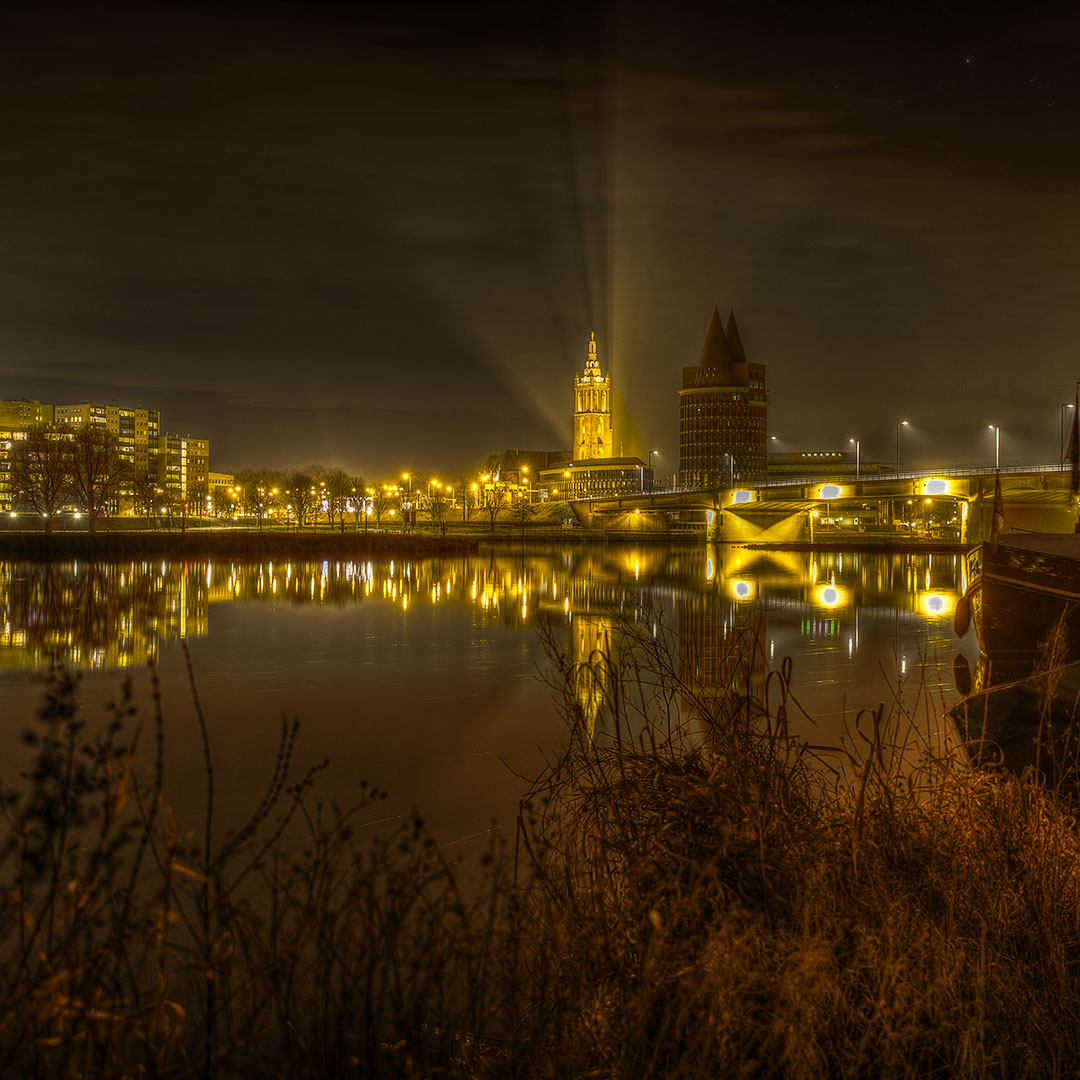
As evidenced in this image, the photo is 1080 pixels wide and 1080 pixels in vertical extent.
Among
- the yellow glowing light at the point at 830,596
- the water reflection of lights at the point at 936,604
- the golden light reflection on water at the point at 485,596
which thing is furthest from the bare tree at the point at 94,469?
the water reflection of lights at the point at 936,604

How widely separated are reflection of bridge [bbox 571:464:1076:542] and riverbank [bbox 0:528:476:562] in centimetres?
3495

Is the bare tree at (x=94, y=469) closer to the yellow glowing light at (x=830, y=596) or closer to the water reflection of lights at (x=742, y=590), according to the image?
the water reflection of lights at (x=742, y=590)

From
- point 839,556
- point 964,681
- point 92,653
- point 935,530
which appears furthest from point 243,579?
point 935,530

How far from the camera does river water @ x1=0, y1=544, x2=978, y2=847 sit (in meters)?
11.1

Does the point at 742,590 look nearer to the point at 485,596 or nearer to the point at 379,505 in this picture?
the point at 485,596

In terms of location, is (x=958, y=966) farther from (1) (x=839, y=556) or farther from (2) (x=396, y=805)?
(1) (x=839, y=556)

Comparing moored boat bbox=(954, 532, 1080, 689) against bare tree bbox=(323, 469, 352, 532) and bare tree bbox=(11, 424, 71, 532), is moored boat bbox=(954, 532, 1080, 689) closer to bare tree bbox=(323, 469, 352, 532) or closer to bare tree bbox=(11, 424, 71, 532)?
bare tree bbox=(11, 424, 71, 532)

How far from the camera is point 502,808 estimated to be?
9.60 metres

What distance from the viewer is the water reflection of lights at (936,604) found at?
32.5 meters

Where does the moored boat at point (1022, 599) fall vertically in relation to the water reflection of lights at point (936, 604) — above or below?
above

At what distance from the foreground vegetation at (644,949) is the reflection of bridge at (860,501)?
1350 inches

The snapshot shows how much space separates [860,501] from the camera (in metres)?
101

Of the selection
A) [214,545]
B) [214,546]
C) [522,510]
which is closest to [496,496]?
[522,510]

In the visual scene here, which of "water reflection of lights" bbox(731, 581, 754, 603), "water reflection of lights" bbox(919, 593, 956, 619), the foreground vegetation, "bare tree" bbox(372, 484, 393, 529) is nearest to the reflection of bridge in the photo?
"water reflection of lights" bbox(919, 593, 956, 619)
